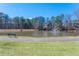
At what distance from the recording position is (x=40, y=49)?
2.72 meters

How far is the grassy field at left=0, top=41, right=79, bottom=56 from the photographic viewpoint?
2.72 metres

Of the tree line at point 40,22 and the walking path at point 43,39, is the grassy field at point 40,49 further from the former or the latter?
the tree line at point 40,22

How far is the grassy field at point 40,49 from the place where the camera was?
2717 millimetres

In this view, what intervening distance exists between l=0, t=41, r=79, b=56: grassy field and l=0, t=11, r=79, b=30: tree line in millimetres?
161

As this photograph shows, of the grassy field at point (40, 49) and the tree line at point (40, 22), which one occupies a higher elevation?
the tree line at point (40, 22)

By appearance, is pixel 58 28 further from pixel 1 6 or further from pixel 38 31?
pixel 1 6

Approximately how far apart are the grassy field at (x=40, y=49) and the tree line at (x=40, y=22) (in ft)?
0.53

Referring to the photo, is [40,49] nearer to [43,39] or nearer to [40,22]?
[43,39]

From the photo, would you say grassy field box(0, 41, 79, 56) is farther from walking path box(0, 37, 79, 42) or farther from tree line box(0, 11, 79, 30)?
tree line box(0, 11, 79, 30)

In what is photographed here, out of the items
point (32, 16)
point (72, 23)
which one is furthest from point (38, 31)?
point (72, 23)

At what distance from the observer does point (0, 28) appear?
2729 mm

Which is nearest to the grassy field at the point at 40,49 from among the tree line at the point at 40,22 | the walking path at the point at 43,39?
the walking path at the point at 43,39

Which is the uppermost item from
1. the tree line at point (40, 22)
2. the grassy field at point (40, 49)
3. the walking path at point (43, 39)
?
the tree line at point (40, 22)

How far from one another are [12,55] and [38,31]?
13.3 inches
